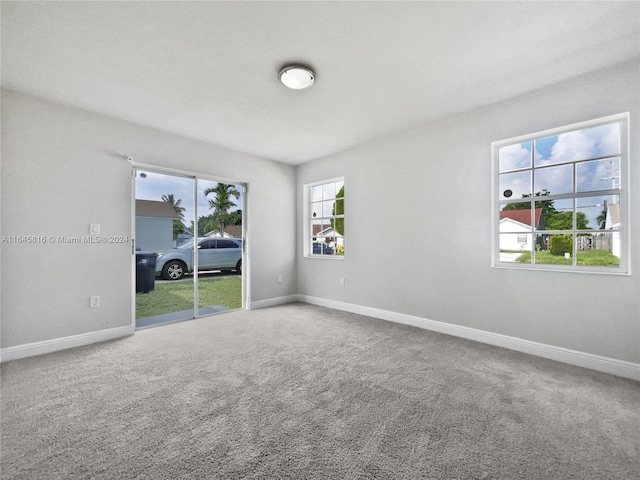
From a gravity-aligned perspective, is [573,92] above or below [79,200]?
above

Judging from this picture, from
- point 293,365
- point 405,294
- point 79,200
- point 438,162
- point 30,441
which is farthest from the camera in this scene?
point 405,294

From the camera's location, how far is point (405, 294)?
3.86 m

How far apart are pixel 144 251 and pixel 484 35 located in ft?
14.0

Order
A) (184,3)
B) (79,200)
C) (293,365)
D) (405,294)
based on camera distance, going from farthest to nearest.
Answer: (405,294), (79,200), (293,365), (184,3)

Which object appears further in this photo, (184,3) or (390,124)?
(390,124)

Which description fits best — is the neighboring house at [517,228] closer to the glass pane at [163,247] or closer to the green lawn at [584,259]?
the green lawn at [584,259]

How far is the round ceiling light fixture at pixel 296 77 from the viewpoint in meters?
2.39

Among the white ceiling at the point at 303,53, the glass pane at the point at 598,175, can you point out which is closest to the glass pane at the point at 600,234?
the glass pane at the point at 598,175

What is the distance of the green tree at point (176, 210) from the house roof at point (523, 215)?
4.16 m

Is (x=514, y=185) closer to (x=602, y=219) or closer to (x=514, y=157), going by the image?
(x=514, y=157)

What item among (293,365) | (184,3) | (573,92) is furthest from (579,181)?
(184,3)

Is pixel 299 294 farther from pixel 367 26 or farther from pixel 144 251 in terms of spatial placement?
pixel 367 26

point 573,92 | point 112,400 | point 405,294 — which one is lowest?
point 112,400

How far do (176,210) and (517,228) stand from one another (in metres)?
4.36
